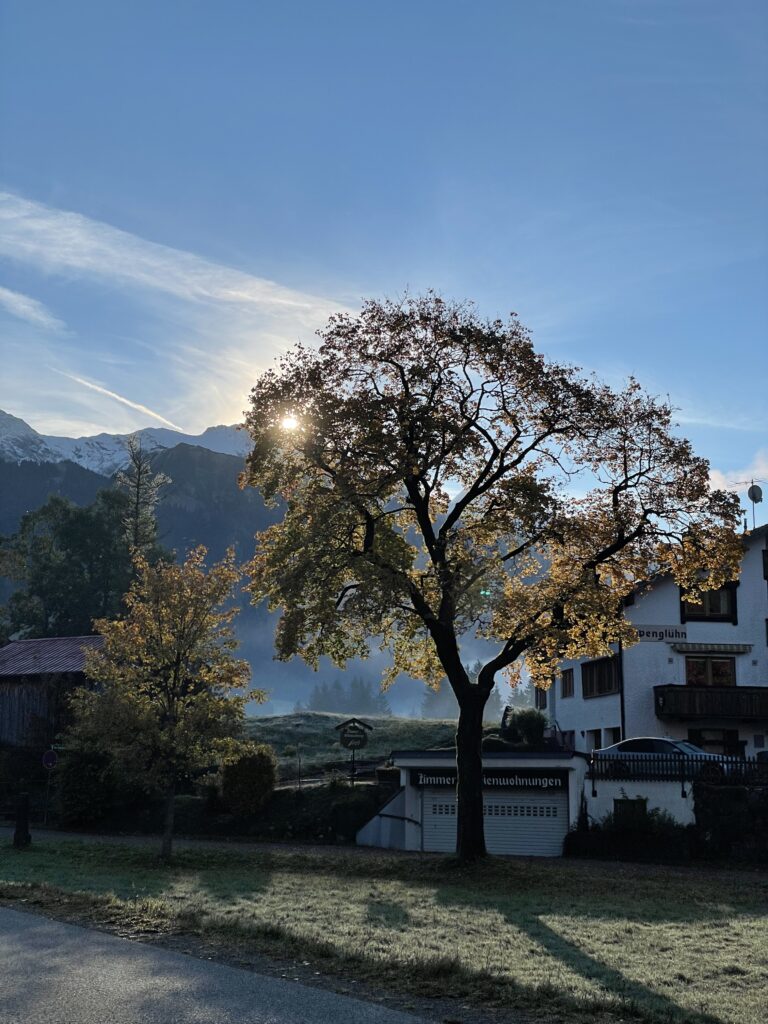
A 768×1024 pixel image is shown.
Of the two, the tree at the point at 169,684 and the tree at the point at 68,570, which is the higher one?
the tree at the point at 68,570

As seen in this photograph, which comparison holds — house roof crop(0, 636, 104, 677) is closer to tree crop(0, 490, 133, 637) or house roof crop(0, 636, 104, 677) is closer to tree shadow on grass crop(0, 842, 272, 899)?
tree crop(0, 490, 133, 637)

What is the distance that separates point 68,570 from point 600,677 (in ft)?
151

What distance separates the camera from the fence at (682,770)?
1346 inches

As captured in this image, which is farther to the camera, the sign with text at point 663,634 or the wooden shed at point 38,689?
the wooden shed at point 38,689

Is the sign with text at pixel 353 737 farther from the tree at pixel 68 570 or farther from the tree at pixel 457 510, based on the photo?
the tree at pixel 68 570

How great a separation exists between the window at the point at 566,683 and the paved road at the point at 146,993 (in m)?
45.6

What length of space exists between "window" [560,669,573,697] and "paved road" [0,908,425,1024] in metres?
45.6

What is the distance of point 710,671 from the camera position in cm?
4706

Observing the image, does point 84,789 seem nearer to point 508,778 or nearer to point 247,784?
point 247,784

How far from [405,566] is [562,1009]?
17.4m

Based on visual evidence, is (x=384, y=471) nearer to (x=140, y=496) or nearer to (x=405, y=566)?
(x=405, y=566)

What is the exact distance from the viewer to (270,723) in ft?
268

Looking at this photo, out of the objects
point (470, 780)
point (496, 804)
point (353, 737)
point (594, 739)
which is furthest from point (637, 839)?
point (594, 739)

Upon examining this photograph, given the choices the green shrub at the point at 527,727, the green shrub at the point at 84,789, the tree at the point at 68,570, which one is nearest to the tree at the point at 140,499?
the tree at the point at 68,570
